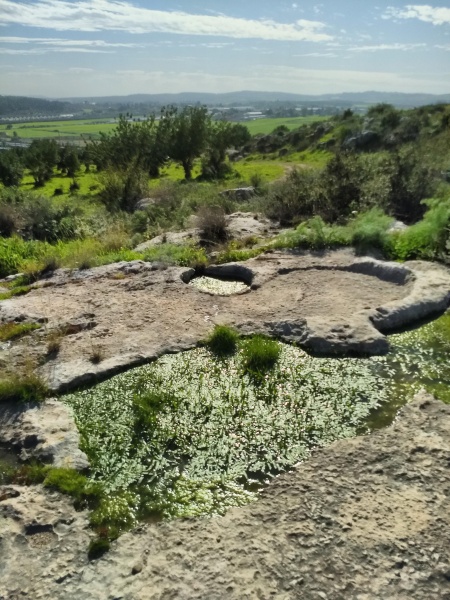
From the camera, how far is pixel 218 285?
13.1 metres

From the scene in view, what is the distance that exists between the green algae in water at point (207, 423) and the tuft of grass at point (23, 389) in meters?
0.46

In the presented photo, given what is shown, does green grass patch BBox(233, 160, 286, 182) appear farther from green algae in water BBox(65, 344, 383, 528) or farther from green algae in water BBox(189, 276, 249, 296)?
green algae in water BBox(65, 344, 383, 528)

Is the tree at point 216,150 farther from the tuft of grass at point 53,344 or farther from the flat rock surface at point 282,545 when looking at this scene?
the flat rock surface at point 282,545

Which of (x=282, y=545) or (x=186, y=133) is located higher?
(x=186, y=133)

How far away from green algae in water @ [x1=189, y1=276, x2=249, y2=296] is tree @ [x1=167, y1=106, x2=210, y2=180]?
34.3 metres

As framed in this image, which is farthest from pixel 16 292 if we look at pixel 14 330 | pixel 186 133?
pixel 186 133

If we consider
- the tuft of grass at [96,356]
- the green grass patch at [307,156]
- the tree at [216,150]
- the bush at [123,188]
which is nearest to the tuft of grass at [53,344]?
the tuft of grass at [96,356]

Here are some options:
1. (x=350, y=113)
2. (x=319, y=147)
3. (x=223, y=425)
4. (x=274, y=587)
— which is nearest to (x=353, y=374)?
(x=223, y=425)

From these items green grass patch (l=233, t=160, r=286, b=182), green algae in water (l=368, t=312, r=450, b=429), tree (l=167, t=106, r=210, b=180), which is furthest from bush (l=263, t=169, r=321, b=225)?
tree (l=167, t=106, r=210, b=180)

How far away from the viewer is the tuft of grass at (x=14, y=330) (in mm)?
10016

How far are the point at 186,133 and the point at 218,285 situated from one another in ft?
119

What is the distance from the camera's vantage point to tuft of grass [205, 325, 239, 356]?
30.6ft

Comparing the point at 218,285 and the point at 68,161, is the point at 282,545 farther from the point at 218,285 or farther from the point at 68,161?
the point at 68,161

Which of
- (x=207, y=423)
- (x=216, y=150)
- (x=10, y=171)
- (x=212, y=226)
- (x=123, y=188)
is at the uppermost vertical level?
(x=216, y=150)
